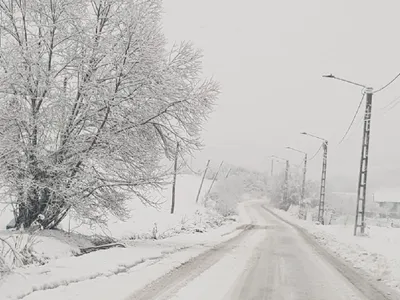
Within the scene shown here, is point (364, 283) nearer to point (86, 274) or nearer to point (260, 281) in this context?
point (260, 281)

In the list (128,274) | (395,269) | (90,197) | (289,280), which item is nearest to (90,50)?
(90,197)

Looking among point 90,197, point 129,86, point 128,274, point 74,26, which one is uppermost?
point 74,26

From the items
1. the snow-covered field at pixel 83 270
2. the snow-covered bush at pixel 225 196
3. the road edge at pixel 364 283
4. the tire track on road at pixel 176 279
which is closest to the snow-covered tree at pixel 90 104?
the snow-covered field at pixel 83 270

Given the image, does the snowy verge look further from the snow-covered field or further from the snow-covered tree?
the snow-covered tree

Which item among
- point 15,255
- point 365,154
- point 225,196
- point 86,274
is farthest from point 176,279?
point 225,196

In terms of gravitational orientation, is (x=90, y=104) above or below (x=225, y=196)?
above

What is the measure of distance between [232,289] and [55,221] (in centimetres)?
829

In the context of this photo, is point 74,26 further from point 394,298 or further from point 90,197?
point 394,298

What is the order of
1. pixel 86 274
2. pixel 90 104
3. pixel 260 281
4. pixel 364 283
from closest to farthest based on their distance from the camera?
pixel 86 274
pixel 260 281
pixel 364 283
pixel 90 104

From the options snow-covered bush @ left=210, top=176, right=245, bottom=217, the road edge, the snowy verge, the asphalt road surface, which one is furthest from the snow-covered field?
snow-covered bush @ left=210, top=176, right=245, bottom=217

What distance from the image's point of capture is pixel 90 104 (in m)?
15.5

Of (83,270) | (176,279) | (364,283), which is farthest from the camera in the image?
(364,283)

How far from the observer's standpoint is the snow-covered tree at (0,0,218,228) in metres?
14.7

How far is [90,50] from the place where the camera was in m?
15.8
